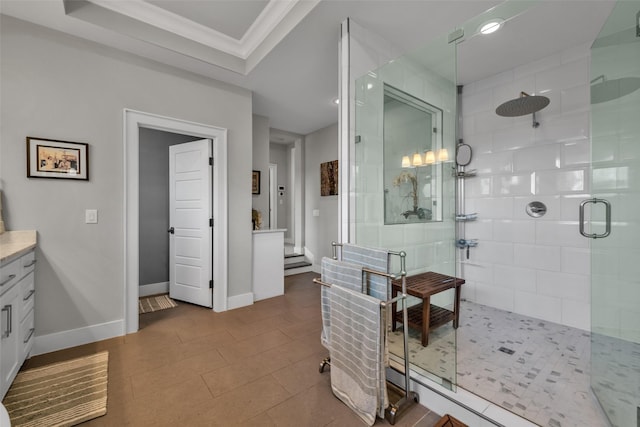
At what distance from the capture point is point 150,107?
104 inches

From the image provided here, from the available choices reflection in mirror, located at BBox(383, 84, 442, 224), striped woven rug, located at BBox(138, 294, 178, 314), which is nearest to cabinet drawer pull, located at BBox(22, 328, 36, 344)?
striped woven rug, located at BBox(138, 294, 178, 314)

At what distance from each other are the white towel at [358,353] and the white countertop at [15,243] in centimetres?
187

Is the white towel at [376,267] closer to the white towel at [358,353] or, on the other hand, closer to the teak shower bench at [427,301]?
the white towel at [358,353]

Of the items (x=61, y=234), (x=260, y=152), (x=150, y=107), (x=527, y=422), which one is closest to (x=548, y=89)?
(x=527, y=422)

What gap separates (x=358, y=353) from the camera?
1450 mm

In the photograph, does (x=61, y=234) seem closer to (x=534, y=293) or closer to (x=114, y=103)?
(x=114, y=103)

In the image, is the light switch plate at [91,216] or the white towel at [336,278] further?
the light switch plate at [91,216]

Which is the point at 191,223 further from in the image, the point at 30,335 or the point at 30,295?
the point at 30,335

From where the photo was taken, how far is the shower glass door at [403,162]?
6.63ft

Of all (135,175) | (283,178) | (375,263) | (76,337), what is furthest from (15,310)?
(283,178)

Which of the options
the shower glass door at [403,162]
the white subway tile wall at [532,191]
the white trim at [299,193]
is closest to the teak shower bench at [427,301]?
the shower glass door at [403,162]

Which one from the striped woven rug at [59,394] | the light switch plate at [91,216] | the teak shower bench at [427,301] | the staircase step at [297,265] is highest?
the light switch plate at [91,216]

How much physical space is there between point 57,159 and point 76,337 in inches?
60.0

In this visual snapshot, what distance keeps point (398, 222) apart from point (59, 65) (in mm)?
3132
